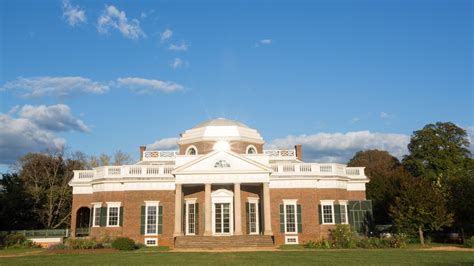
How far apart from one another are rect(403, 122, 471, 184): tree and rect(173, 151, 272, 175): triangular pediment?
26.8 metres

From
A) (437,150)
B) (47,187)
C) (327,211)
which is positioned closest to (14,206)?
(47,187)

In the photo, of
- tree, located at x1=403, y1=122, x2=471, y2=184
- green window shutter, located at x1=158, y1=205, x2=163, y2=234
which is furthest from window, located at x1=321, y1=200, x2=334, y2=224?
tree, located at x1=403, y1=122, x2=471, y2=184

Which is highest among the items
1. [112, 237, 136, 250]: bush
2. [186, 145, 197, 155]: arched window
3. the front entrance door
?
[186, 145, 197, 155]: arched window

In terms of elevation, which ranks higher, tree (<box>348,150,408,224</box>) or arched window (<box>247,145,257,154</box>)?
arched window (<box>247,145,257,154</box>)

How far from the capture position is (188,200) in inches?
1328

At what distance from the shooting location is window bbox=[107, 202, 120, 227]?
33.1 m

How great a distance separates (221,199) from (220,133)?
Answer: 7.38m

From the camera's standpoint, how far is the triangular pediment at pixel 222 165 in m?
31.7

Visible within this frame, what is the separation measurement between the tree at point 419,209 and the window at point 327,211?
5136 millimetres

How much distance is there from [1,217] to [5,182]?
4.27 m

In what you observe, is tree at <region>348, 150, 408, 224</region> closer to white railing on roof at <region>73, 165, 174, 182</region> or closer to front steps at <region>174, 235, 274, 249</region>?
front steps at <region>174, 235, 274, 249</region>

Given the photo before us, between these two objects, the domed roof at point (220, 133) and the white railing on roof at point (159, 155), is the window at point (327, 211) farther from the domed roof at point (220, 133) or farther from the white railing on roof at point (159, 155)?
the white railing on roof at point (159, 155)

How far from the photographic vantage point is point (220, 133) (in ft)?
126

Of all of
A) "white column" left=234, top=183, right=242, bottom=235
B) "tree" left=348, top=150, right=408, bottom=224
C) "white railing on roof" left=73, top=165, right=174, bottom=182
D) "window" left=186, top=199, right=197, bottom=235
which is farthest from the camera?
"tree" left=348, top=150, right=408, bottom=224
